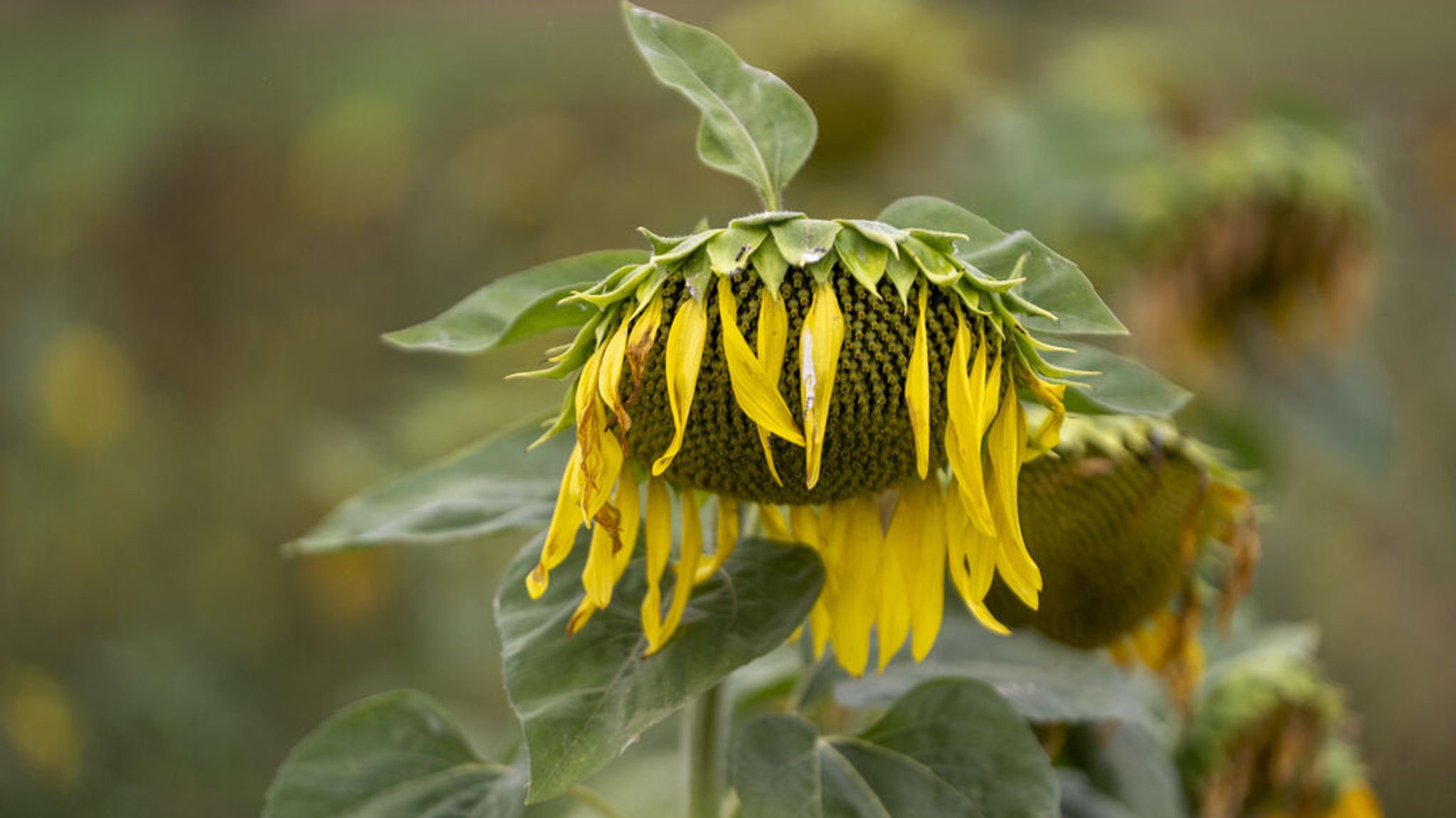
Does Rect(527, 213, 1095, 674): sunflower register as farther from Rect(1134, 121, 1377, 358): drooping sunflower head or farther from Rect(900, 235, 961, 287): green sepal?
Rect(1134, 121, 1377, 358): drooping sunflower head

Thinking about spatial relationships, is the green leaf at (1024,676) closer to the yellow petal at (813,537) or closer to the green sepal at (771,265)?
the yellow petal at (813,537)

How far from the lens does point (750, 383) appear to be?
45cm

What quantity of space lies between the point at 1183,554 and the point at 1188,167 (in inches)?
32.4

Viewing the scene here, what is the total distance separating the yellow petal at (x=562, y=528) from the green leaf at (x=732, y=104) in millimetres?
113

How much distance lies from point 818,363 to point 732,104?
0.40 feet

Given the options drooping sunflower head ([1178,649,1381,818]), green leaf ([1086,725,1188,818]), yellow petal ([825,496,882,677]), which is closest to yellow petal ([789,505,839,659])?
yellow petal ([825,496,882,677])

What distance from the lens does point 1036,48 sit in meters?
2.20

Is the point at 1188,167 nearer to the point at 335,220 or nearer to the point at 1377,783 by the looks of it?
the point at 1377,783

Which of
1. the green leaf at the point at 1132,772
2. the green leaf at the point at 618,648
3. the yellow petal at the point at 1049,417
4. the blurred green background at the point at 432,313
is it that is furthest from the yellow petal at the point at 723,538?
the blurred green background at the point at 432,313

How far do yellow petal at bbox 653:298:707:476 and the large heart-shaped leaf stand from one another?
0.20 feet

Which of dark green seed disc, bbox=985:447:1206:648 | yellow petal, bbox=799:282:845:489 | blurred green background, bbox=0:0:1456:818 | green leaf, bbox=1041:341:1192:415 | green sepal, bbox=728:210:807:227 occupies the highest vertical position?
green sepal, bbox=728:210:807:227

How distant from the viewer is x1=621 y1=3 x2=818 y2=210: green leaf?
0.51 meters

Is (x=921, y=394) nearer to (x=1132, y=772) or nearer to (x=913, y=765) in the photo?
(x=913, y=765)

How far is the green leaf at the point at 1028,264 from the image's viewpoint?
478mm
